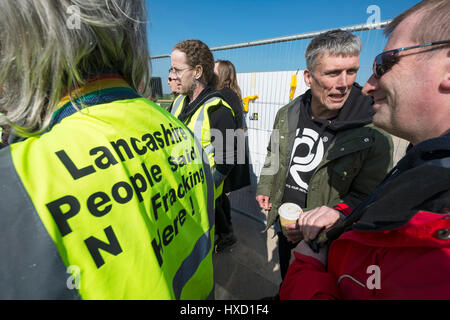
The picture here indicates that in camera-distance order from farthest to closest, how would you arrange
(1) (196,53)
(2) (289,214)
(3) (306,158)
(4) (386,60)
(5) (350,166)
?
(1) (196,53)
(3) (306,158)
(5) (350,166)
(2) (289,214)
(4) (386,60)

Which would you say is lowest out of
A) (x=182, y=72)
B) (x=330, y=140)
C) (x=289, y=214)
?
(x=289, y=214)

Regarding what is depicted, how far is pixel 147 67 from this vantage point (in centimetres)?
97

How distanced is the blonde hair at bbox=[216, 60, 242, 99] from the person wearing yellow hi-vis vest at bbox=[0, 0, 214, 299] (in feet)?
7.42

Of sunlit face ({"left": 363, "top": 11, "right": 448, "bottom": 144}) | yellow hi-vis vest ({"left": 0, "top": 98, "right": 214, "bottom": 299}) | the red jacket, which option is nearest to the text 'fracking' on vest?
yellow hi-vis vest ({"left": 0, "top": 98, "right": 214, "bottom": 299})

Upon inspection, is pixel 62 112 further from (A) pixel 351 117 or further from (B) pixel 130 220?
(A) pixel 351 117

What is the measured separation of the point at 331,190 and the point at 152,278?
151 cm

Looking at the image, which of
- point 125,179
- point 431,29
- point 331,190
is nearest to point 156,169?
point 125,179

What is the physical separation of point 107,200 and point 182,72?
1930mm

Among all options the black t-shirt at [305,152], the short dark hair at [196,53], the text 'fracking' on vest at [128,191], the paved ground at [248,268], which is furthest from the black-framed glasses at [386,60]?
the paved ground at [248,268]

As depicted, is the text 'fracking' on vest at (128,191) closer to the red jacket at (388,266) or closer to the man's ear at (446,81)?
the red jacket at (388,266)

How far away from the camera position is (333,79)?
5.33 ft

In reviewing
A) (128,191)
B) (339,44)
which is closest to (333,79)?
(339,44)

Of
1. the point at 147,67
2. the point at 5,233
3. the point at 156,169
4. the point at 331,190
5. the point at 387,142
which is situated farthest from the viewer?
the point at 331,190

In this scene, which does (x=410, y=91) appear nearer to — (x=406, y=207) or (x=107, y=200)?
(x=406, y=207)
